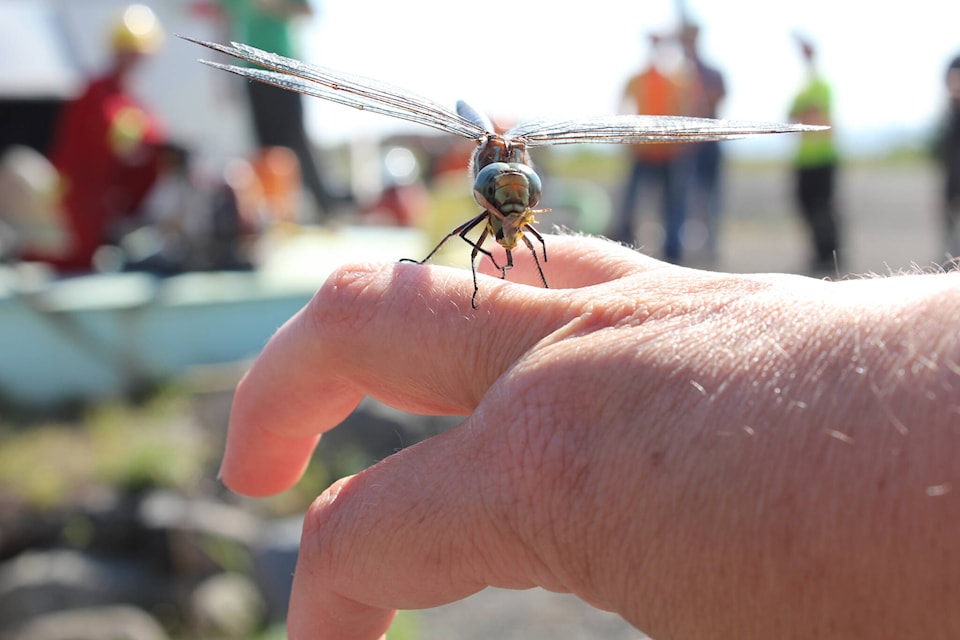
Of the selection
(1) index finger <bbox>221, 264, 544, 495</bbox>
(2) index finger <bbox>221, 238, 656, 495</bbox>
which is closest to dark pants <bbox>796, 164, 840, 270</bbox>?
(2) index finger <bbox>221, 238, 656, 495</bbox>

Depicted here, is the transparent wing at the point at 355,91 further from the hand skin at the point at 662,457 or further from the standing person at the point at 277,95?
the standing person at the point at 277,95

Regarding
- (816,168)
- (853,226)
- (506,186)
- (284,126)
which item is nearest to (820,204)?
(816,168)

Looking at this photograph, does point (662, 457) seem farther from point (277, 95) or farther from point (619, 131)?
point (277, 95)

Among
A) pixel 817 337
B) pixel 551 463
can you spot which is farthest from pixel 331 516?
pixel 817 337

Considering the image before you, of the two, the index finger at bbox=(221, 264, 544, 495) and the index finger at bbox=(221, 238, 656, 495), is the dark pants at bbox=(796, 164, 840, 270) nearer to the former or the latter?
the index finger at bbox=(221, 238, 656, 495)

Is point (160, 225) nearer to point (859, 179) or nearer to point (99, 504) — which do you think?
point (99, 504)

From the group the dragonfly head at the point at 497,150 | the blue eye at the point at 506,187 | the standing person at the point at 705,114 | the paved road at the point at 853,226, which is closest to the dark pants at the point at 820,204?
the paved road at the point at 853,226
